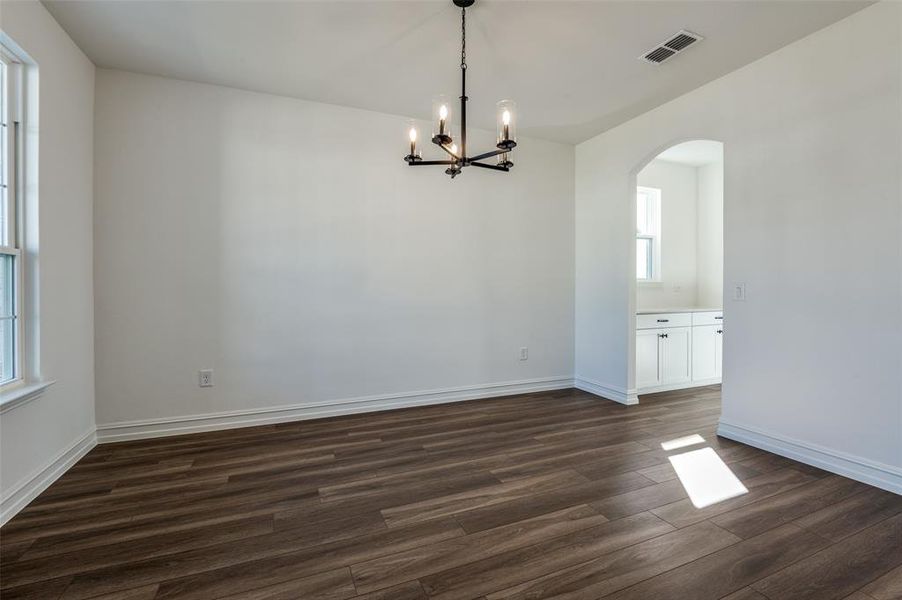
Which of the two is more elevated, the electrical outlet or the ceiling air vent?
the ceiling air vent

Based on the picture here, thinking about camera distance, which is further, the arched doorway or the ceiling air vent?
the arched doorway

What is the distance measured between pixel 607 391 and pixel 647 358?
581 mm

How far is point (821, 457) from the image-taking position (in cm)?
270

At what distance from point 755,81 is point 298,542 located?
4095mm

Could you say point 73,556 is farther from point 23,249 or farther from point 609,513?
point 609,513

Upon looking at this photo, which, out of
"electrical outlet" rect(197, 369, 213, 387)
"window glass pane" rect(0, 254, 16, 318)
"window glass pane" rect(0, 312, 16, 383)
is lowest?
"electrical outlet" rect(197, 369, 213, 387)

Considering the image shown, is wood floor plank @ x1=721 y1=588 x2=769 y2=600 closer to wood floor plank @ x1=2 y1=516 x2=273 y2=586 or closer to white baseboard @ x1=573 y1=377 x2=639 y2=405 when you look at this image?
wood floor plank @ x1=2 y1=516 x2=273 y2=586

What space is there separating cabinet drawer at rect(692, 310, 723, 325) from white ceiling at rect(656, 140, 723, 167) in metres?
1.91

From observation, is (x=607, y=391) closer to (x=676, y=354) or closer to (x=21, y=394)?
(x=676, y=354)

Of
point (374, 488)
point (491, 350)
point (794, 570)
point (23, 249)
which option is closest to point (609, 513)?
point (794, 570)

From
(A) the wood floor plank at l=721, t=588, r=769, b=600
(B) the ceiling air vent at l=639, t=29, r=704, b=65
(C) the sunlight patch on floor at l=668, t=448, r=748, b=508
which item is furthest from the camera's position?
(B) the ceiling air vent at l=639, t=29, r=704, b=65

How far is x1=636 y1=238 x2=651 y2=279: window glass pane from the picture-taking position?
562cm

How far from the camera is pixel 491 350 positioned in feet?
14.6

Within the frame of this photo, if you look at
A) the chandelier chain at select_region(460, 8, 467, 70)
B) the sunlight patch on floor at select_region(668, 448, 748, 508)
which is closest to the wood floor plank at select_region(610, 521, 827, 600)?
the sunlight patch on floor at select_region(668, 448, 748, 508)
